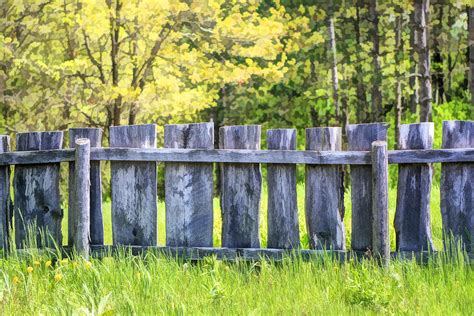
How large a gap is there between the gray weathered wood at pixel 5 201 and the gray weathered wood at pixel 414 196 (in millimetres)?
3536

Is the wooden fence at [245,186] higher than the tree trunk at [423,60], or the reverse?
the tree trunk at [423,60]

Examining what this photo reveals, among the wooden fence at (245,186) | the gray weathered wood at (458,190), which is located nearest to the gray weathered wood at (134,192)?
the wooden fence at (245,186)

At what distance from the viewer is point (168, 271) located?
6.14 m

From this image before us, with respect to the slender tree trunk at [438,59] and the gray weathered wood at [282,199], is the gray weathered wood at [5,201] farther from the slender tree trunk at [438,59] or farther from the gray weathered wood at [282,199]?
the slender tree trunk at [438,59]

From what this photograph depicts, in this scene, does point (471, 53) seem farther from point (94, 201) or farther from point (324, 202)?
point (94, 201)

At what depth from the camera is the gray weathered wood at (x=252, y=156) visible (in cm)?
645

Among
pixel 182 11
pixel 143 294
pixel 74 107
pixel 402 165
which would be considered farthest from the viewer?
pixel 74 107

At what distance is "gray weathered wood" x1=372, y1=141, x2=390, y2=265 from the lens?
6.41 meters

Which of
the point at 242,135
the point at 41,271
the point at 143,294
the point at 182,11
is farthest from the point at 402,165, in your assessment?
the point at 182,11

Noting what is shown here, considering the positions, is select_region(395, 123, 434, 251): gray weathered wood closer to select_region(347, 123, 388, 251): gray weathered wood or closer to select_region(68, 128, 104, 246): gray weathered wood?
select_region(347, 123, 388, 251): gray weathered wood

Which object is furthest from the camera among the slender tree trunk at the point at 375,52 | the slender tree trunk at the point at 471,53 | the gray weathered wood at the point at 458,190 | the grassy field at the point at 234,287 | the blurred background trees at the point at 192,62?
the slender tree trunk at the point at 375,52

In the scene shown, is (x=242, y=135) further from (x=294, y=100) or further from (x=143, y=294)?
(x=294, y=100)

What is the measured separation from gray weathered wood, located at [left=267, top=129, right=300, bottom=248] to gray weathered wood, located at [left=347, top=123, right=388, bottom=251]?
50 centimetres

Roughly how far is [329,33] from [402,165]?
15222 millimetres
